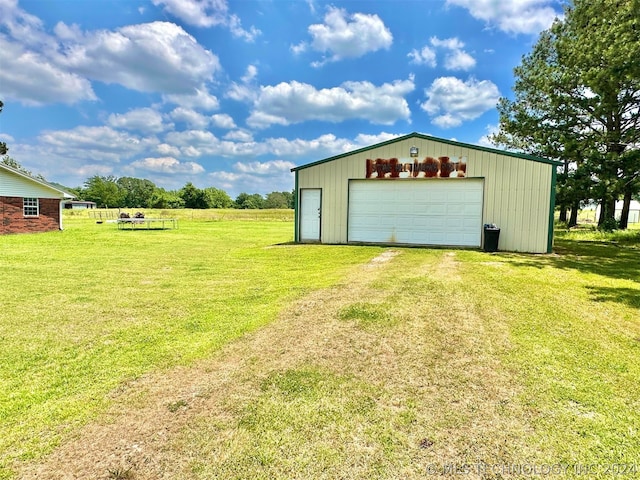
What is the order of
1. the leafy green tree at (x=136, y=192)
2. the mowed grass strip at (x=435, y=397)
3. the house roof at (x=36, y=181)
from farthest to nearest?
1. the leafy green tree at (x=136, y=192)
2. the house roof at (x=36, y=181)
3. the mowed grass strip at (x=435, y=397)

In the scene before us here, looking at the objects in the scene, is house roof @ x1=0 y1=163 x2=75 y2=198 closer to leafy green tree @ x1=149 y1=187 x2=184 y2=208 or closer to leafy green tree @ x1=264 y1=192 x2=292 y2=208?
leafy green tree @ x1=149 y1=187 x2=184 y2=208

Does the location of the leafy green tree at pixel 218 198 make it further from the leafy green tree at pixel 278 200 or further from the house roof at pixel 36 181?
the house roof at pixel 36 181

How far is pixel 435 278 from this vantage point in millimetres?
6770

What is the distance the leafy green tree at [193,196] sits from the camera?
280 feet

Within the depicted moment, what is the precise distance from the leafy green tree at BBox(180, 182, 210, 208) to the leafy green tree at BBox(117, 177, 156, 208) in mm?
9168

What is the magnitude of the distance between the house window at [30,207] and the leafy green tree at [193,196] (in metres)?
67.1

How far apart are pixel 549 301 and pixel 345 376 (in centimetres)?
409

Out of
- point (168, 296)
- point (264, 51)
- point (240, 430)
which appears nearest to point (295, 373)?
point (240, 430)

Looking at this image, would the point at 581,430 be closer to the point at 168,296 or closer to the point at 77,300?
the point at 168,296

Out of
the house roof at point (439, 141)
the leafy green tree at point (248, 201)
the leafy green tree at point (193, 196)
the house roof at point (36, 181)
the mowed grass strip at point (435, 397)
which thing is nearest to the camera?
the mowed grass strip at point (435, 397)

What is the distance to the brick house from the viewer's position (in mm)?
18375

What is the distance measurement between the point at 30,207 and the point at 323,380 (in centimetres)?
2336

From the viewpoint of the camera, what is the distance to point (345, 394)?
9.36ft

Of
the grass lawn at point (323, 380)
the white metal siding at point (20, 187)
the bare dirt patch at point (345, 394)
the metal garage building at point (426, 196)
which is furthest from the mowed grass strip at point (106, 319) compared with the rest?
the white metal siding at point (20, 187)
